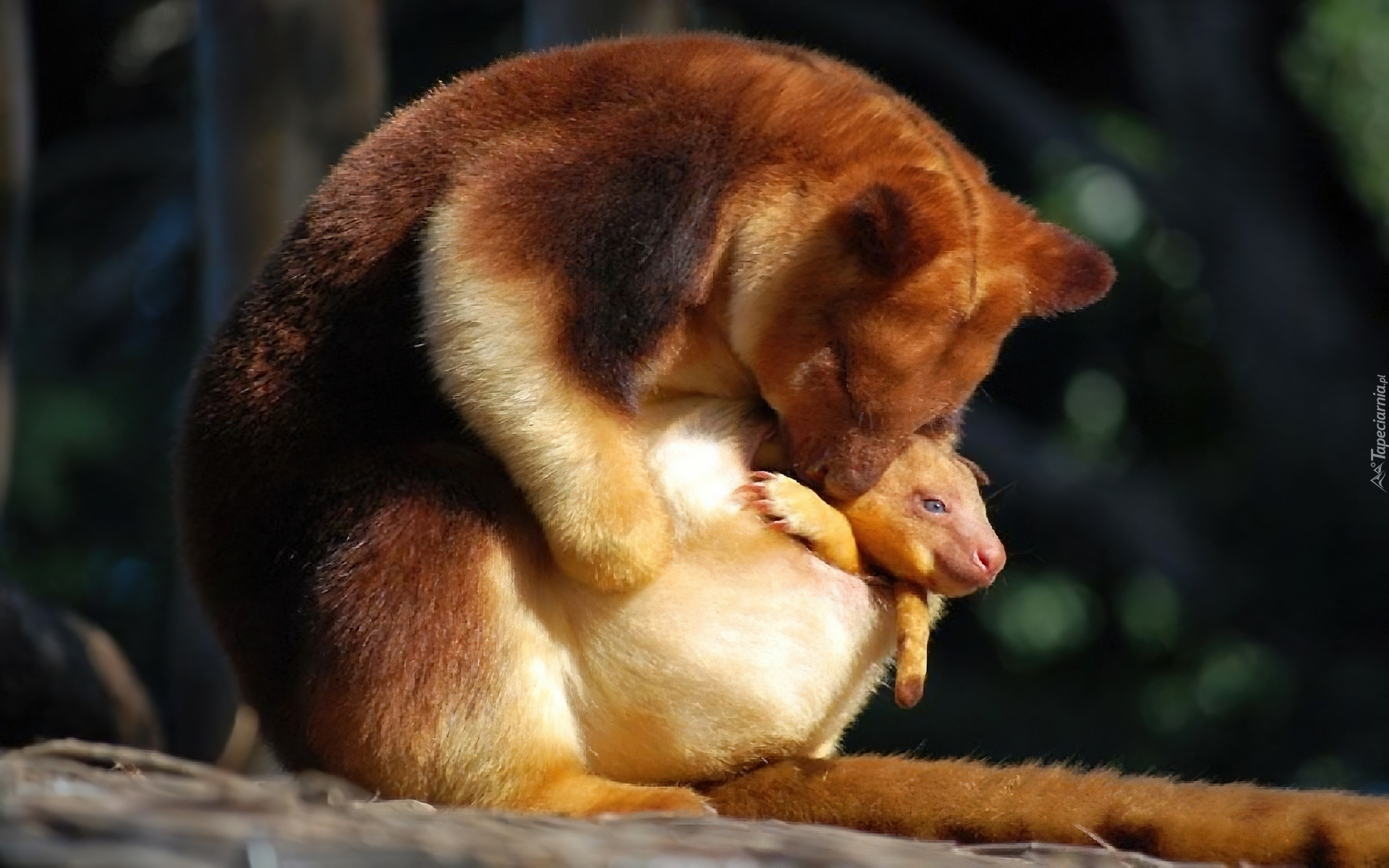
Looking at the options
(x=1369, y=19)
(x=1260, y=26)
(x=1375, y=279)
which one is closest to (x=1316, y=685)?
(x=1375, y=279)

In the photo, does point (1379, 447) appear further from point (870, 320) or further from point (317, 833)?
point (317, 833)

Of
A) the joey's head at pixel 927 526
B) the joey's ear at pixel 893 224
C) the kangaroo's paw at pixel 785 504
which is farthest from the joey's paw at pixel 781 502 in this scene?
the joey's ear at pixel 893 224

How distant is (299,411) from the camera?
9.12 feet

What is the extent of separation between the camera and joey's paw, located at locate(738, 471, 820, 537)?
2799mm

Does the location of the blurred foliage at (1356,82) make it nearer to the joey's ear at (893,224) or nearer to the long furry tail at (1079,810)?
the joey's ear at (893,224)

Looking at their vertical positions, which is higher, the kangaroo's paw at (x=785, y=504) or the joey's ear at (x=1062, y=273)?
the joey's ear at (x=1062, y=273)

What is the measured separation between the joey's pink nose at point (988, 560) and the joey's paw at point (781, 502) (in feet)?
0.93

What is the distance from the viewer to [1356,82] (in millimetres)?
10312

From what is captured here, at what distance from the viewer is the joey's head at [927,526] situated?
Answer: 9.30ft

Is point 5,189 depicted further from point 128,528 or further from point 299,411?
point 128,528

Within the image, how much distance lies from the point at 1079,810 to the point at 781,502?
675mm

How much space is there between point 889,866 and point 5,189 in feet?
15.3

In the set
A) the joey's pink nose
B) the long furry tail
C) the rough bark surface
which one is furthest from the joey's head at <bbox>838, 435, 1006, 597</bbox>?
the rough bark surface

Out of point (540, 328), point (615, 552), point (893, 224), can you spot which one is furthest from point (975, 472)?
point (540, 328)
